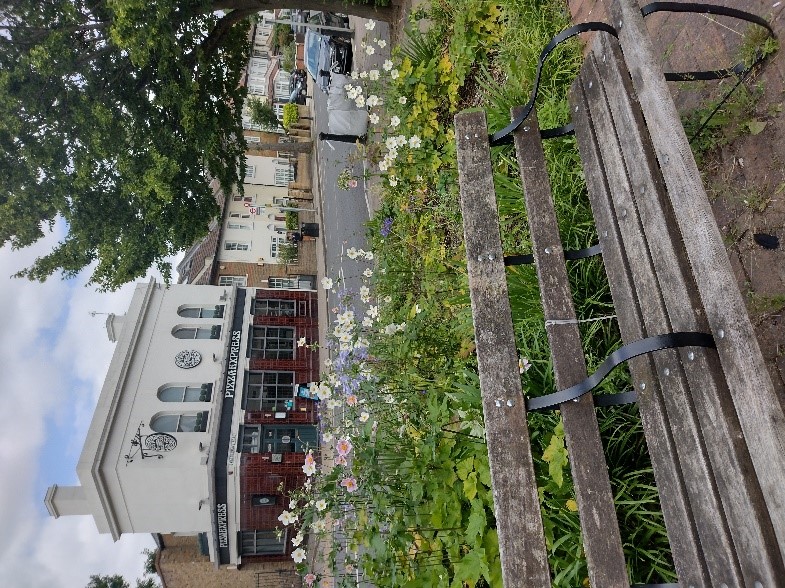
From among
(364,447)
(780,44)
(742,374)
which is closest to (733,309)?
(742,374)

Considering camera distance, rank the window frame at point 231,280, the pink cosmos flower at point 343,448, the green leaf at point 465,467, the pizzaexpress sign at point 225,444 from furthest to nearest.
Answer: the window frame at point 231,280, the pizzaexpress sign at point 225,444, the pink cosmos flower at point 343,448, the green leaf at point 465,467

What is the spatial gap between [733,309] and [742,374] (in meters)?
0.18

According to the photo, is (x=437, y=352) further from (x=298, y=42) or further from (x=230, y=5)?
(x=298, y=42)

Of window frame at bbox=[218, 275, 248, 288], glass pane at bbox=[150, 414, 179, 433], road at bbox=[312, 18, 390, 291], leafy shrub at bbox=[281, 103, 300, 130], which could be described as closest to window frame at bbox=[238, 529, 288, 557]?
glass pane at bbox=[150, 414, 179, 433]

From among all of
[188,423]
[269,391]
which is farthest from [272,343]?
[188,423]

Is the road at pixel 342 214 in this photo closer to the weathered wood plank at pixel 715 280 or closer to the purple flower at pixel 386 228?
the purple flower at pixel 386 228

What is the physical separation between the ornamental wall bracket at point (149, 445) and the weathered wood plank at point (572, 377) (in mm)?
14390

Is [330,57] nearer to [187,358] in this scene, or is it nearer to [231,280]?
[187,358]

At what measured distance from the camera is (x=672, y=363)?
1.64 m

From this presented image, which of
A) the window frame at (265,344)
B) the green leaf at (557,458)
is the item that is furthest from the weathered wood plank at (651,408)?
the window frame at (265,344)

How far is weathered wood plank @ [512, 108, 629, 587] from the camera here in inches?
67.9

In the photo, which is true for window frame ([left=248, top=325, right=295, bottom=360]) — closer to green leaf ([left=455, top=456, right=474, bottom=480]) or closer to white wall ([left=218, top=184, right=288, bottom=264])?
white wall ([left=218, top=184, right=288, bottom=264])

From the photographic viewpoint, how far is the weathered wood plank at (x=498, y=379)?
1709 mm

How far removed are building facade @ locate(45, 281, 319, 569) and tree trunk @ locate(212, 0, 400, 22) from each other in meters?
8.97
